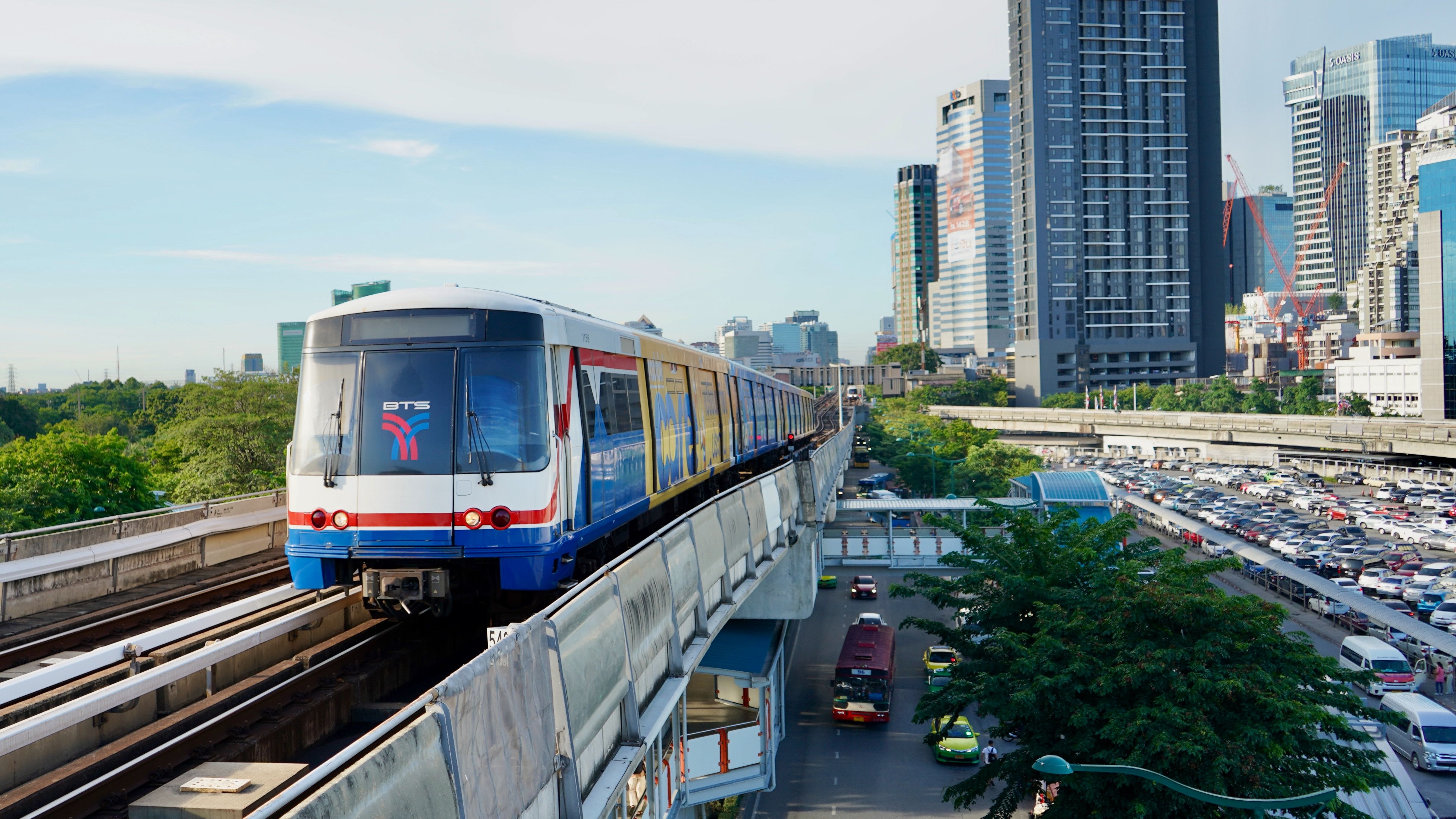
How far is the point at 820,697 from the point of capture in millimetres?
33281

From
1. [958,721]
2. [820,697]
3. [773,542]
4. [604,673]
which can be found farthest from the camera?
[820,697]

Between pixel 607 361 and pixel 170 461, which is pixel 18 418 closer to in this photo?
pixel 170 461

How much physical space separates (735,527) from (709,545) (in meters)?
1.66

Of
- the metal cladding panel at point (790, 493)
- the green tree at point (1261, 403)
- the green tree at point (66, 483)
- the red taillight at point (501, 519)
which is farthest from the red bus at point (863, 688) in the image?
the green tree at point (1261, 403)

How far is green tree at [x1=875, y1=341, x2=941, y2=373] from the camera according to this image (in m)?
188

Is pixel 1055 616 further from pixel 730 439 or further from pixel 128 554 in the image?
pixel 128 554

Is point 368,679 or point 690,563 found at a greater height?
point 690,563

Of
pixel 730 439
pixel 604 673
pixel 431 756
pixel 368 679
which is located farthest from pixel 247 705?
pixel 730 439

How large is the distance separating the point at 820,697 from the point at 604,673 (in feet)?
91.1

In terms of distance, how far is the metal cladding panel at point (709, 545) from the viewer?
10.8m

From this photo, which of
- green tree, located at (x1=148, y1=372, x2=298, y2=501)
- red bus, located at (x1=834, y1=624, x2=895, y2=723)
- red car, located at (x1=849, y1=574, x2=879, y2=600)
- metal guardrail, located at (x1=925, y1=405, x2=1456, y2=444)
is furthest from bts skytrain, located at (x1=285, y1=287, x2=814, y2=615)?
metal guardrail, located at (x1=925, y1=405, x2=1456, y2=444)

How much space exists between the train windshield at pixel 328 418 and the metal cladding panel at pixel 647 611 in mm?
3298

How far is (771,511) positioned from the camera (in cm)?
1647

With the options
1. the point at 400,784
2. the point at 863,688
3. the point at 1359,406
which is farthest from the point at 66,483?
the point at 1359,406
